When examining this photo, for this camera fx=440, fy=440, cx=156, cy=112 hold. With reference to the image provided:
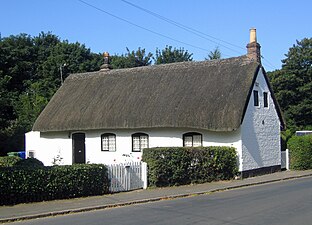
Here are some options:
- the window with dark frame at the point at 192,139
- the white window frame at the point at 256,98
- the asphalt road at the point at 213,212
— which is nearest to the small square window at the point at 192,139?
the window with dark frame at the point at 192,139

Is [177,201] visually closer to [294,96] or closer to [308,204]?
[308,204]

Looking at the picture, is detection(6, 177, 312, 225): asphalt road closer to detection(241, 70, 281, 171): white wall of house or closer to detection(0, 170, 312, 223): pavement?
detection(0, 170, 312, 223): pavement

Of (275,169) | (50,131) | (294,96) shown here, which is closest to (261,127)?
(275,169)

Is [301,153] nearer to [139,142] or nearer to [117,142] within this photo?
[139,142]

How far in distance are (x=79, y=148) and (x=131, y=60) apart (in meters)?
33.8

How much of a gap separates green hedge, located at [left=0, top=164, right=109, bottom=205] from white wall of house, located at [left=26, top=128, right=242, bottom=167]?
249 inches

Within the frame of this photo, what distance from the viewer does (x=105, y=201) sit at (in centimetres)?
1475

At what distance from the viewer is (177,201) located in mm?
14938

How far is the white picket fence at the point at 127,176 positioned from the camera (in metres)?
16.9

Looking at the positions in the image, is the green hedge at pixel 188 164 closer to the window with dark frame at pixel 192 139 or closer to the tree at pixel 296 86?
the window with dark frame at pixel 192 139

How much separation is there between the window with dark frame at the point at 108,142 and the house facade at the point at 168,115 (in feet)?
0.16

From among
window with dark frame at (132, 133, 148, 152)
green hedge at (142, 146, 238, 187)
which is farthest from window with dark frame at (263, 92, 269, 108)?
window with dark frame at (132, 133, 148, 152)

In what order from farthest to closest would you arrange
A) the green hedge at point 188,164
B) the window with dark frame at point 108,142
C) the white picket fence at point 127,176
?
1. the window with dark frame at point 108,142
2. the green hedge at point 188,164
3. the white picket fence at point 127,176

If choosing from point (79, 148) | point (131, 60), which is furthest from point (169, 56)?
point (79, 148)
